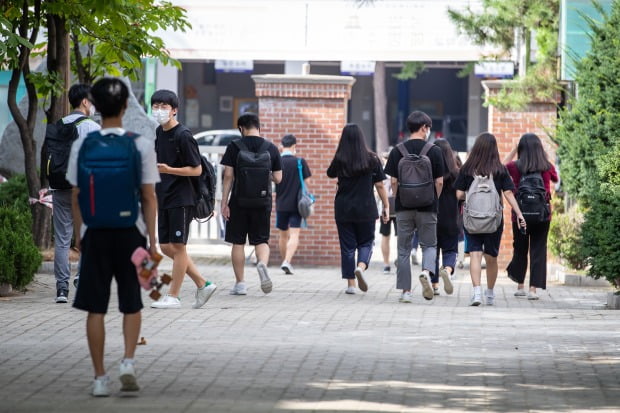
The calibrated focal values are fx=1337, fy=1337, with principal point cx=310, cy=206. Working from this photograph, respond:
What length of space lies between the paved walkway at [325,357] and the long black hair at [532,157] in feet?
4.63

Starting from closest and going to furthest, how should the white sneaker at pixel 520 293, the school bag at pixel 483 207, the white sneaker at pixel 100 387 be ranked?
the white sneaker at pixel 100 387 < the school bag at pixel 483 207 < the white sneaker at pixel 520 293

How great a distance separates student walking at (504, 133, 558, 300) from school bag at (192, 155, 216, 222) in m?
3.37

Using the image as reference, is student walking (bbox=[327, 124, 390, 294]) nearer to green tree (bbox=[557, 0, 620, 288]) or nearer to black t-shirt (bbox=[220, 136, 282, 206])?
black t-shirt (bbox=[220, 136, 282, 206])

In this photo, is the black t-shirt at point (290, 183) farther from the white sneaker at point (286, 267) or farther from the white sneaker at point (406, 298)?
the white sneaker at point (406, 298)

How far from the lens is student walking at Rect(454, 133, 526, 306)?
12.6 meters

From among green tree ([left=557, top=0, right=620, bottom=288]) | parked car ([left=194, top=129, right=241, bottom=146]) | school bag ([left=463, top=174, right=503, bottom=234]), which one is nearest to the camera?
green tree ([left=557, top=0, right=620, bottom=288])

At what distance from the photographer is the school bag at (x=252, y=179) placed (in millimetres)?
12828

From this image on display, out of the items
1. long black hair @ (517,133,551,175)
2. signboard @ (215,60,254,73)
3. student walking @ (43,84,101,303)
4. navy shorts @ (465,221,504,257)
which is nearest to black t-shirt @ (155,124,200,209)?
student walking @ (43,84,101,303)

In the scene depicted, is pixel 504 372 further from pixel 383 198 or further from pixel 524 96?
pixel 524 96

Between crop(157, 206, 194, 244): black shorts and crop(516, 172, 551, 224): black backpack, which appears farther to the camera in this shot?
crop(516, 172, 551, 224): black backpack

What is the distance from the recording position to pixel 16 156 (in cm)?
1880

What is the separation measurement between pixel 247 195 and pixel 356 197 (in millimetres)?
1194

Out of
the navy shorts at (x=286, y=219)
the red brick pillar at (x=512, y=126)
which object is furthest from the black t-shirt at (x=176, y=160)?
the red brick pillar at (x=512, y=126)

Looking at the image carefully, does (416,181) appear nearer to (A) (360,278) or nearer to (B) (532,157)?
(A) (360,278)
